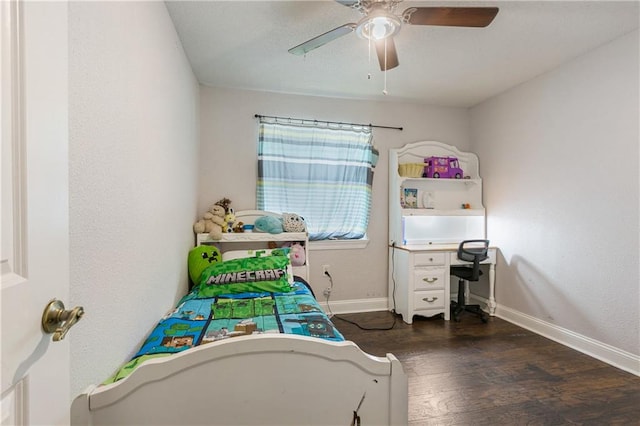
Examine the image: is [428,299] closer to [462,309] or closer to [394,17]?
[462,309]

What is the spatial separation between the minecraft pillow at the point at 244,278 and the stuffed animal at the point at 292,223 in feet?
2.10

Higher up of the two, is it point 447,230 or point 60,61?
point 60,61

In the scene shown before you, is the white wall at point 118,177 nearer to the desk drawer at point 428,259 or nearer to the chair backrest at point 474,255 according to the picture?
the desk drawer at point 428,259

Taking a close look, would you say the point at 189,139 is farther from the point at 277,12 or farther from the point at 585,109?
the point at 585,109

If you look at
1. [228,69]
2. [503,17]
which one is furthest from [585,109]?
[228,69]

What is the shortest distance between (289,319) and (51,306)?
4.10ft

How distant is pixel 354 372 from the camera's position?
3.19 feet

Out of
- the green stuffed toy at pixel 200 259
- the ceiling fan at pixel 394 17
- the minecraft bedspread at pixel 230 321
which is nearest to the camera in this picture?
the minecraft bedspread at pixel 230 321

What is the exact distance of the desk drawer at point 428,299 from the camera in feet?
10.1

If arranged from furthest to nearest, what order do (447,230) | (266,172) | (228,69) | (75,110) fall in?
(447,230) < (266,172) < (228,69) < (75,110)

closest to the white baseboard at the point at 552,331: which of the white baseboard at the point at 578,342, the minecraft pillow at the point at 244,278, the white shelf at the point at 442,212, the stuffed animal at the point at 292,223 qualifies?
the white baseboard at the point at 578,342

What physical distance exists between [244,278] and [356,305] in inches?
64.0

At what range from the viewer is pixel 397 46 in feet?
7.77

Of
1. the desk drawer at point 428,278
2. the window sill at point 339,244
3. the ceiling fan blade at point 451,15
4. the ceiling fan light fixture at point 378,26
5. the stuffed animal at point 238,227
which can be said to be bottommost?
the desk drawer at point 428,278
